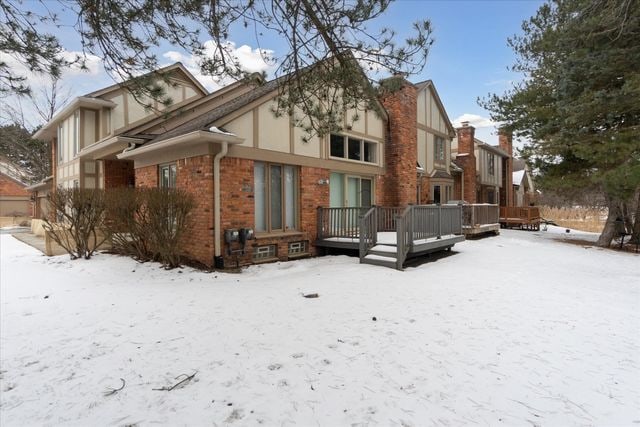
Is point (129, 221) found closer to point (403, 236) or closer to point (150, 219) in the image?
point (150, 219)

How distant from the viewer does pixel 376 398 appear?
117 inches

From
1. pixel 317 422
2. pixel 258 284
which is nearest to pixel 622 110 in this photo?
pixel 258 284

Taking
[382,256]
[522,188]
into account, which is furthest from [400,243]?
[522,188]

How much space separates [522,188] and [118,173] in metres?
32.8

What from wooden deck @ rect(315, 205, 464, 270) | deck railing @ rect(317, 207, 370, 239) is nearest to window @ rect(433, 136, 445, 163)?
wooden deck @ rect(315, 205, 464, 270)

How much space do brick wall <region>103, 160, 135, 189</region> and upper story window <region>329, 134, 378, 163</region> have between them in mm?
7345

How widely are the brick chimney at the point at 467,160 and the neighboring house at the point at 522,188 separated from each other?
489 inches

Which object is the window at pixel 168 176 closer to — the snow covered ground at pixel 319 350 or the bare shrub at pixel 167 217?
the bare shrub at pixel 167 217

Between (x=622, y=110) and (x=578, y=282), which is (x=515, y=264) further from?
(x=622, y=110)

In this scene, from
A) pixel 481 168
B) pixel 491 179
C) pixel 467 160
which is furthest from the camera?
pixel 491 179

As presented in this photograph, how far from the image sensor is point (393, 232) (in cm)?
1127

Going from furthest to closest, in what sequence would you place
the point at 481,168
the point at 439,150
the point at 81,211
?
the point at 481,168 < the point at 439,150 < the point at 81,211

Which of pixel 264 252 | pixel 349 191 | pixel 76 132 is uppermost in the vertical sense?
pixel 76 132

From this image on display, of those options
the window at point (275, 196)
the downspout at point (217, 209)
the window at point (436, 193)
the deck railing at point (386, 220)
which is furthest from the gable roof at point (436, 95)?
the downspout at point (217, 209)
